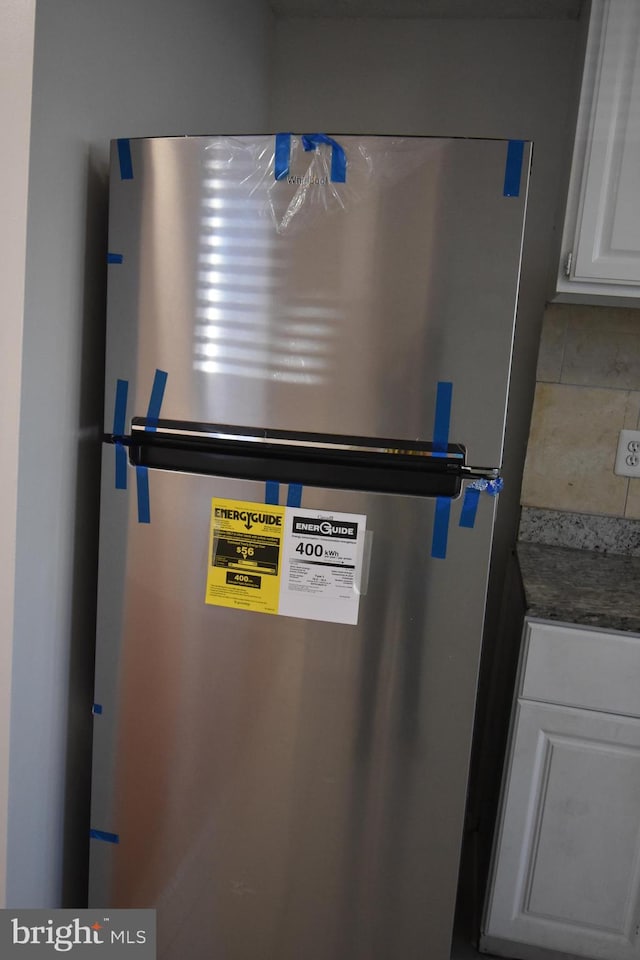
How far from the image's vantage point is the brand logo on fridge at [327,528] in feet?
4.11

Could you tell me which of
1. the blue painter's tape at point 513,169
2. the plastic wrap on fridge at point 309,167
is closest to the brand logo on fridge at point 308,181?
the plastic wrap on fridge at point 309,167

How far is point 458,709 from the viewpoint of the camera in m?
1.28

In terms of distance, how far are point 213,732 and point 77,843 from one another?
18.1 inches

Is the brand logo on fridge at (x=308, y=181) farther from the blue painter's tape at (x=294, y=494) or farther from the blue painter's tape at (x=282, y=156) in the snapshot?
the blue painter's tape at (x=294, y=494)

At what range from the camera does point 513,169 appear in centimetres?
114

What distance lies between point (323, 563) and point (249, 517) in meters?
0.16

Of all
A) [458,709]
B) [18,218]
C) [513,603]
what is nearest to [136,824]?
[458,709]

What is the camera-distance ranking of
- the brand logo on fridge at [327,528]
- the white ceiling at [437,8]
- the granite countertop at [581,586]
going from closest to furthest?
the brand logo on fridge at [327,528] < the granite countertop at [581,586] < the white ceiling at [437,8]

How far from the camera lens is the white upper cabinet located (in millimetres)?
1477

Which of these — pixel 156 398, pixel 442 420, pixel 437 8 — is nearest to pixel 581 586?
pixel 442 420

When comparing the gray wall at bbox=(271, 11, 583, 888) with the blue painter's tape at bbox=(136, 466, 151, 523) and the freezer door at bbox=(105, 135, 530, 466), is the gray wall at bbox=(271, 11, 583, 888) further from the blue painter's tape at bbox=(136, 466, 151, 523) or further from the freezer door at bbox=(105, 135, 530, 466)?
the blue painter's tape at bbox=(136, 466, 151, 523)

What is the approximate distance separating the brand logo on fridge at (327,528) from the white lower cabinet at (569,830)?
1.53ft

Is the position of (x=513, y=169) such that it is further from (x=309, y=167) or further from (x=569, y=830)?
(x=569, y=830)

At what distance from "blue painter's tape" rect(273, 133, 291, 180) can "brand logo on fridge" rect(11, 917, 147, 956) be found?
138cm
